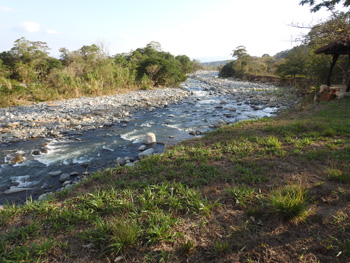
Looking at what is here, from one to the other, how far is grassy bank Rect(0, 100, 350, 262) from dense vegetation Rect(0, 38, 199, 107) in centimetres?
1121

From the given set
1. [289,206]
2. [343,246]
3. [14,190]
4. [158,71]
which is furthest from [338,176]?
[158,71]

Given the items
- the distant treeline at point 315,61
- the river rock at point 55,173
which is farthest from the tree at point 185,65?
the river rock at point 55,173

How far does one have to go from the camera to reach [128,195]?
2594 millimetres

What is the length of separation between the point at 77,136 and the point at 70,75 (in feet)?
28.9

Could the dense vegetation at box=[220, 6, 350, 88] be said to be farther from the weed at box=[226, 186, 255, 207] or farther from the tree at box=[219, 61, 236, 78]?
the tree at box=[219, 61, 236, 78]

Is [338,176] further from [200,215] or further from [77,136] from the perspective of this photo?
[77,136]

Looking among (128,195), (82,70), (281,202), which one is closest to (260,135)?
(281,202)

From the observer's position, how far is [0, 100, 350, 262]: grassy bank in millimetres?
1712

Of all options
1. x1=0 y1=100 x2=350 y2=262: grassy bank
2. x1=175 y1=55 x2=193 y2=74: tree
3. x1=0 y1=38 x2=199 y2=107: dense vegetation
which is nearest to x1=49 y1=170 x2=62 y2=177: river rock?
x1=0 y1=100 x2=350 y2=262: grassy bank

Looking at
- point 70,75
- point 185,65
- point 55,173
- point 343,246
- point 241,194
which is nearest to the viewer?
point 343,246

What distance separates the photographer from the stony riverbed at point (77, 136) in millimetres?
4078

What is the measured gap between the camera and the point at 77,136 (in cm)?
657

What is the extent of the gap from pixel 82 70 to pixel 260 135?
15137 mm

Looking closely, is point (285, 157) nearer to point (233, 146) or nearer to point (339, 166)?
point (339, 166)
